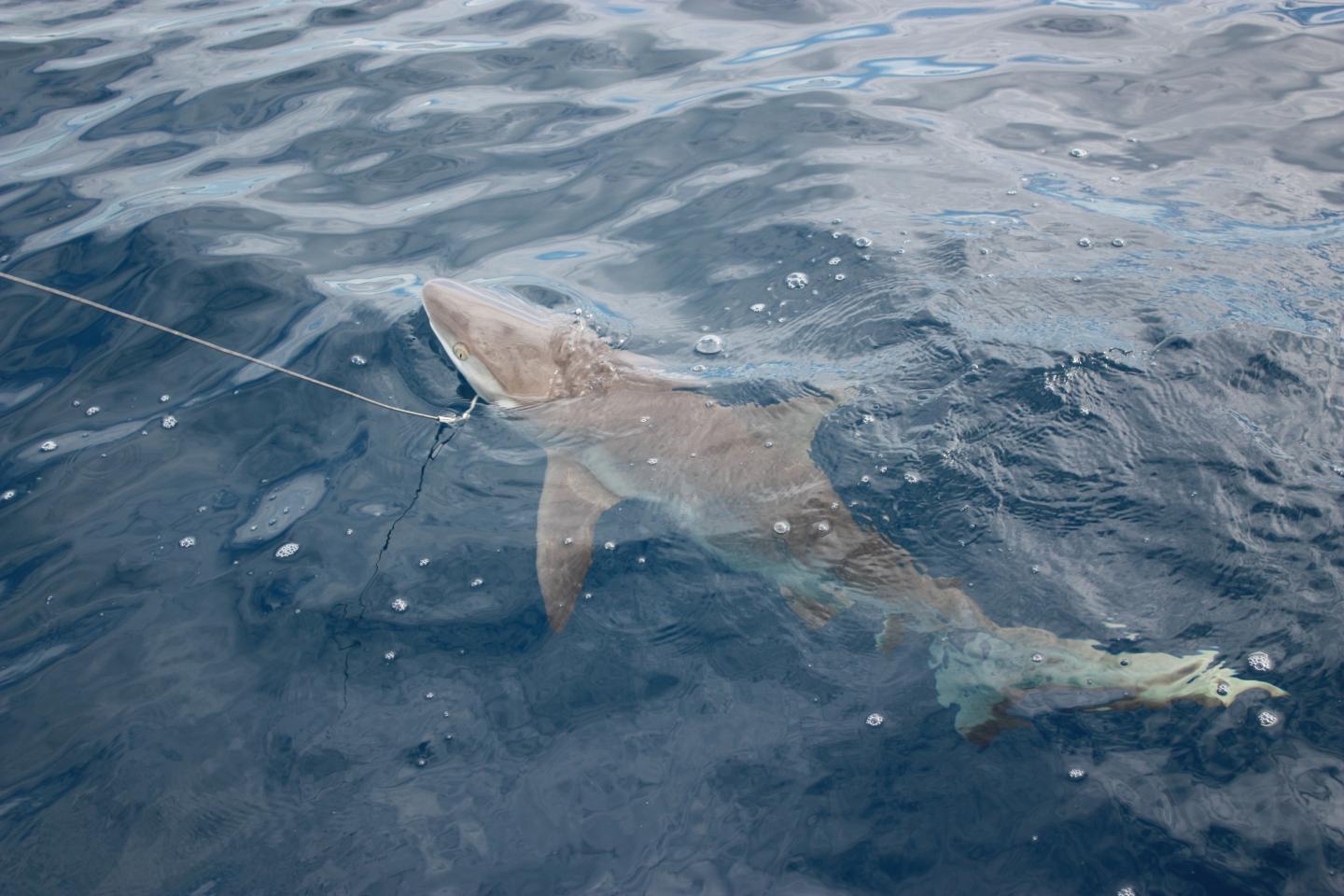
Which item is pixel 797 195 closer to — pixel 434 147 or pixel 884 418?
pixel 884 418

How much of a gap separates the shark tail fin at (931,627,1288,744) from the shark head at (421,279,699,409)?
2.56 m

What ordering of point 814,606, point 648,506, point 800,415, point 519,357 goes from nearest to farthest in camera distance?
point 814,606 < point 648,506 < point 800,415 < point 519,357

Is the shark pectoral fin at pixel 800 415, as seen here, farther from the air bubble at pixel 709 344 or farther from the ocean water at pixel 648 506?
the air bubble at pixel 709 344

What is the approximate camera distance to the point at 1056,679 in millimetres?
4227

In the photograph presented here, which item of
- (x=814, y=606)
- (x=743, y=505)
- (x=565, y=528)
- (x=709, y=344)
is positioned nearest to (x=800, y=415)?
(x=743, y=505)

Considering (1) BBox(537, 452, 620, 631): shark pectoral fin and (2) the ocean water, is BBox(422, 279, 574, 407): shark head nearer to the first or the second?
(2) the ocean water

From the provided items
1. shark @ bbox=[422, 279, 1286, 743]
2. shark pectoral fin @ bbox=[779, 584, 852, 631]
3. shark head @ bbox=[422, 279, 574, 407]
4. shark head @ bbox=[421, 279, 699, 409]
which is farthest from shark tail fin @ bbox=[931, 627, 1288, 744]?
shark head @ bbox=[422, 279, 574, 407]

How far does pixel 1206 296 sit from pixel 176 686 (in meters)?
6.81

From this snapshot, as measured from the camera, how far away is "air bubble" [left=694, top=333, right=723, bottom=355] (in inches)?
248

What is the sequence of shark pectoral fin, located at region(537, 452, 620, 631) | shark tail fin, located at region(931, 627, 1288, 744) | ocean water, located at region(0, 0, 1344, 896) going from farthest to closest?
shark pectoral fin, located at region(537, 452, 620, 631) < shark tail fin, located at region(931, 627, 1288, 744) < ocean water, located at region(0, 0, 1344, 896)

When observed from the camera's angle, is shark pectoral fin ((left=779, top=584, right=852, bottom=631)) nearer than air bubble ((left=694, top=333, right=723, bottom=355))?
Yes

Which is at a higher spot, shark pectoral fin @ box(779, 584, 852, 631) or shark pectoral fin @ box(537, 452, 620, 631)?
shark pectoral fin @ box(537, 452, 620, 631)

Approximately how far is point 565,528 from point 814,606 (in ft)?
4.87

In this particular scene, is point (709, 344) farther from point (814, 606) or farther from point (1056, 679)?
point (1056, 679)
